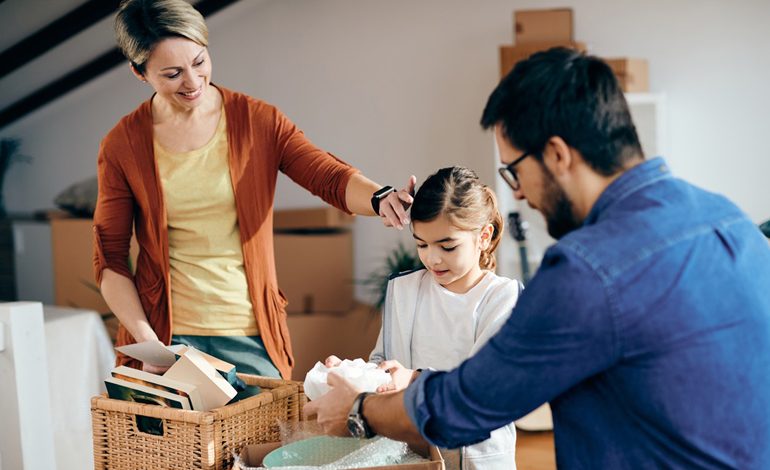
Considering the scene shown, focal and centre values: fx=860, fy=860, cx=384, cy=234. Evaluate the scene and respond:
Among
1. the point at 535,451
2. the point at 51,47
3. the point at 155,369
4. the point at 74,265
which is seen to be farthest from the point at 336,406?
the point at 51,47

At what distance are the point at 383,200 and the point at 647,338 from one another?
35.0 inches

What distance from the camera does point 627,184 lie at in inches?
45.4

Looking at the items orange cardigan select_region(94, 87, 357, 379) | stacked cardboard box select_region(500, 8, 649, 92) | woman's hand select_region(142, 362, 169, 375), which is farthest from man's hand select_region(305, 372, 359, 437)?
stacked cardboard box select_region(500, 8, 649, 92)

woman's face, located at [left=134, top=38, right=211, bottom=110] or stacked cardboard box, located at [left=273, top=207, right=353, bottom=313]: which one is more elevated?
woman's face, located at [left=134, top=38, right=211, bottom=110]

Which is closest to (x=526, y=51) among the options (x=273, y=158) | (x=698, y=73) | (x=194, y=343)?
(x=698, y=73)

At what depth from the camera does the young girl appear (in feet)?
6.08

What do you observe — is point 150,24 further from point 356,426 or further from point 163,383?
point 356,426

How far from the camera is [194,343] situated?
1994mm

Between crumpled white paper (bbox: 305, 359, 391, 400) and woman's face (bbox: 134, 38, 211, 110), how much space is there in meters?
0.72

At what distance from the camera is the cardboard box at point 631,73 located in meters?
3.86

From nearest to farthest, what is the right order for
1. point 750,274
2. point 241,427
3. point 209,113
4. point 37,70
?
1. point 750,274
2. point 241,427
3. point 209,113
4. point 37,70

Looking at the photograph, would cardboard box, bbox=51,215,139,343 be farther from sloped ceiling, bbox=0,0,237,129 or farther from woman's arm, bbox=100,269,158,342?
woman's arm, bbox=100,269,158,342

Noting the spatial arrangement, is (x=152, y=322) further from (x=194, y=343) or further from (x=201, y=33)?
(x=201, y=33)

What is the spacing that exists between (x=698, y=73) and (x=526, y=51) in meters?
0.87
